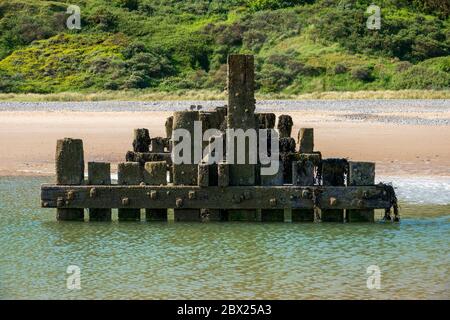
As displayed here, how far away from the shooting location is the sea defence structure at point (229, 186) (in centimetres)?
1247

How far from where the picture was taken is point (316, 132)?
27.3 metres

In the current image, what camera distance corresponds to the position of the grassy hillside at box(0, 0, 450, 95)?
54906 mm

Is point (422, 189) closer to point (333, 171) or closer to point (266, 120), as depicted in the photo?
point (266, 120)

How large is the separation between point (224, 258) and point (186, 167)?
179 cm

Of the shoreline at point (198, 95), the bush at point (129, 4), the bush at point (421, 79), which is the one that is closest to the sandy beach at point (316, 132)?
the shoreline at point (198, 95)

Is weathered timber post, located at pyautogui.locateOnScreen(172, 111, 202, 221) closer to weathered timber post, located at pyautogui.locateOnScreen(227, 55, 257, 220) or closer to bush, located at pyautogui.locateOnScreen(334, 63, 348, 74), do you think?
weathered timber post, located at pyautogui.locateOnScreen(227, 55, 257, 220)

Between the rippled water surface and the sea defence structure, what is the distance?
7.0 inches

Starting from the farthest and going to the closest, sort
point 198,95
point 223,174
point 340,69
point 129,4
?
point 129,4 < point 340,69 < point 198,95 < point 223,174

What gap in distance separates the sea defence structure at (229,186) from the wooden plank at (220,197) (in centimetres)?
1

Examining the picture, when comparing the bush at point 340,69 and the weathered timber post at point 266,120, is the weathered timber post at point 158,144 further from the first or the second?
the bush at point 340,69

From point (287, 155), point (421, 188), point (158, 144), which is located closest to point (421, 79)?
point (421, 188)

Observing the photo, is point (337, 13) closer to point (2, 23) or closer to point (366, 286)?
point (2, 23)

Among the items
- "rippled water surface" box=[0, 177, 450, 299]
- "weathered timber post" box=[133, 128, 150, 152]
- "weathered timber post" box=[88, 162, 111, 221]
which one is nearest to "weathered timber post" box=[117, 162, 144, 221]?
"weathered timber post" box=[88, 162, 111, 221]

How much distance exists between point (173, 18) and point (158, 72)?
13.2 meters
